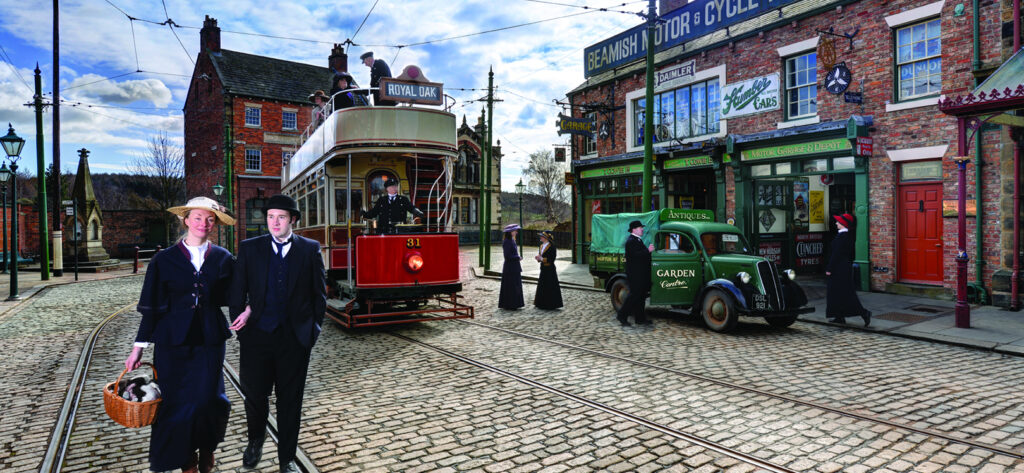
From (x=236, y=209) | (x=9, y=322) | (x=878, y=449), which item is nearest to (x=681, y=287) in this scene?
(x=878, y=449)

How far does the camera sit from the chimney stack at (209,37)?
36.5 m

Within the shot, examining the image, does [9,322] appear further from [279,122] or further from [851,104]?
[279,122]

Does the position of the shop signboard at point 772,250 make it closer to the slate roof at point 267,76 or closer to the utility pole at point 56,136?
the utility pole at point 56,136

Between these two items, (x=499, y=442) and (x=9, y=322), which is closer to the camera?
(x=499, y=442)

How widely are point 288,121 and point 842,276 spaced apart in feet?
110

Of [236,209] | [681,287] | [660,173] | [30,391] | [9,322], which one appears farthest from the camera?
[236,209]

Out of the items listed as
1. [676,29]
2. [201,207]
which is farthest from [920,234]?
[201,207]

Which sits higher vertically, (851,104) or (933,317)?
(851,104)

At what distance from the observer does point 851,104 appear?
43.0 ft

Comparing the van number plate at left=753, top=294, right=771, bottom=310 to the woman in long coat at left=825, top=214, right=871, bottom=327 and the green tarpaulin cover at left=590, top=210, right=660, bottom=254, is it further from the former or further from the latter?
the green tarpaulin cover at left=590, top=210, right=660, bottom=254

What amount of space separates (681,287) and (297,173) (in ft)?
26.6

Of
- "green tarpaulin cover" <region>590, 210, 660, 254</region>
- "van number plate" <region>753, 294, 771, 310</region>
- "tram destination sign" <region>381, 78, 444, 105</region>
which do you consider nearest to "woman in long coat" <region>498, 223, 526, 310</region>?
"green tarpaulin cover" <region>590, 210, 660, 254</region>

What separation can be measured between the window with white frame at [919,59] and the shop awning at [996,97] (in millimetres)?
2764

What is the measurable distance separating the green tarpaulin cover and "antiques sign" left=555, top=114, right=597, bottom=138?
685cm
